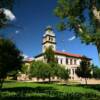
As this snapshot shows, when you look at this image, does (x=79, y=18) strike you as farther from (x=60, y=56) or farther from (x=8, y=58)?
(x=60, y=56)

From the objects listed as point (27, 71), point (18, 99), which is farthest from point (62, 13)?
point (27, 71)

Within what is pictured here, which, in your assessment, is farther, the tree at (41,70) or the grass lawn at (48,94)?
the tree at (41,70)

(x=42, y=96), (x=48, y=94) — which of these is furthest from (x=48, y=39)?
(x=42, y=96)

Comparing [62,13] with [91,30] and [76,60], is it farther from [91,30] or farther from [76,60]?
[76,60]

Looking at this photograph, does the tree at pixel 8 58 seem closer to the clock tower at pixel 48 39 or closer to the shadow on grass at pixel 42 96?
the shadow on grass at pixel 42 96

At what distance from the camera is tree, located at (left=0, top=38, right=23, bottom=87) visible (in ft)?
101

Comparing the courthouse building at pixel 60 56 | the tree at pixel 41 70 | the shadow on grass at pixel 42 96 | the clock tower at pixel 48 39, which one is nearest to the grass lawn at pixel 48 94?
the shadow on grass at pixel 42 96

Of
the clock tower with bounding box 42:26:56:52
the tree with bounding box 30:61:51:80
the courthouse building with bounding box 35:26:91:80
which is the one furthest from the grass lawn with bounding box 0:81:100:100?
the clock tower with bounding box 42:26:56:52

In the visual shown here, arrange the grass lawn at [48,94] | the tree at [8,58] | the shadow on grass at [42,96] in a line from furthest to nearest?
1. the tree at [8,58]
2. the grass lawn at [48,94]
3. the shadow on grass at [42,96]

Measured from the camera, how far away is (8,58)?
104 feet

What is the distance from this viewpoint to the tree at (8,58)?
30659 millimetres

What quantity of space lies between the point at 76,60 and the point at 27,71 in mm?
37695

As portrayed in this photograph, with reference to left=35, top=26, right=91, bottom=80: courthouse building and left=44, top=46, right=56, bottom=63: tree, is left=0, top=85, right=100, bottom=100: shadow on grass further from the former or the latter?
left=35, top=26, right=91, bottom=80: courthouse building

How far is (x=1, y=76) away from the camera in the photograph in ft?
101
